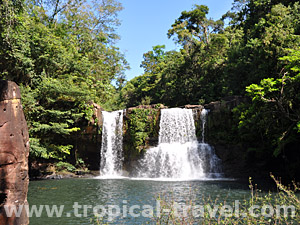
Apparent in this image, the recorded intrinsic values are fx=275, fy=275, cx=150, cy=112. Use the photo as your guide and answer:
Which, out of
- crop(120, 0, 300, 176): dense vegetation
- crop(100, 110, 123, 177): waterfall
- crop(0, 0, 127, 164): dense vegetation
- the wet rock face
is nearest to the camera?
the wet rock face

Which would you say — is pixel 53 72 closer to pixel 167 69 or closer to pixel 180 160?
pixel 180 160

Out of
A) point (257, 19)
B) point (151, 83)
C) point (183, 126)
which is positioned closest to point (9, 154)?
point (183, 126)

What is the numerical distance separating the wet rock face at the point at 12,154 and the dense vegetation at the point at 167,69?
3.18 m

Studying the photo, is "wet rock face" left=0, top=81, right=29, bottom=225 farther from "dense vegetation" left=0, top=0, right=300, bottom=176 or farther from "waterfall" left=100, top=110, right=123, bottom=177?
"waterfall" left=100, top=110, right=123, bottom=177

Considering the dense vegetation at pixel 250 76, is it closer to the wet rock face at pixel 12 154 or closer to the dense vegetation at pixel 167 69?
the dense vegetation at pixel 167 69

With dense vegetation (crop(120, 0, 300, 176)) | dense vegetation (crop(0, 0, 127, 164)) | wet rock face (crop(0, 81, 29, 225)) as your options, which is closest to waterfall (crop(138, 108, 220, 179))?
dense vegetation (crop(120, 0, 300, 176))

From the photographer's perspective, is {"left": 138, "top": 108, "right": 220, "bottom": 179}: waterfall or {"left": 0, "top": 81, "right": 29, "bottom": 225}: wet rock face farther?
{"left": 138, "top": 108, "right": 220, "bottom": 179}: waterfall

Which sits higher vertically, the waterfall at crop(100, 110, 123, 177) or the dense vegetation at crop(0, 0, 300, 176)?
the dense vegetation at crop(0, 0, 300, 176)

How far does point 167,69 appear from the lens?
30.9 metres

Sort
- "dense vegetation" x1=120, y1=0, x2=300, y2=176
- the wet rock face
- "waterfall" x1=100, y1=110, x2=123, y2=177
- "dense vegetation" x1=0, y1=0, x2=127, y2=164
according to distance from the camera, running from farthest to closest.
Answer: "waterfall" x1=100, y1=110, x2=123, y2=177 → "dense vegetation" x1=0, y1=0, x2=127, y2=164 → "dense vegetation" x1=120, y1=0, x2=300, y2=176 → the wet rock face

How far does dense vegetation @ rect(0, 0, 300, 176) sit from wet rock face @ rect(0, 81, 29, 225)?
318cm

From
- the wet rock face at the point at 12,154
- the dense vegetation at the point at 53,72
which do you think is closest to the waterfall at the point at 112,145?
the dense vegetation at the point at 53,72

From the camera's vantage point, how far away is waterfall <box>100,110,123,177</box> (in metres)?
19.4

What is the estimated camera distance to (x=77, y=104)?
60.8 ft
